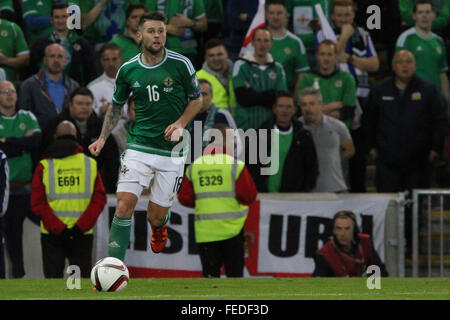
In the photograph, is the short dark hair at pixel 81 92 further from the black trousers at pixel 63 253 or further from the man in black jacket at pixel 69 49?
the black trousers at pixel 63 253

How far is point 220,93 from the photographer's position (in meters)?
15.7

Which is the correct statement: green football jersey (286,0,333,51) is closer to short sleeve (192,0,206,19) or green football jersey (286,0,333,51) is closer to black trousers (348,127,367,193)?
short sleeve (192,0,206,19)

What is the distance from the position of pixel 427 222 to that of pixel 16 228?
532 cm

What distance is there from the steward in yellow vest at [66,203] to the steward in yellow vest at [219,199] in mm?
1158

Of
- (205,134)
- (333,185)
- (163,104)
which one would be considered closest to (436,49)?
(333,185)

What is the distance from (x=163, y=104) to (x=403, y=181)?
5.82m

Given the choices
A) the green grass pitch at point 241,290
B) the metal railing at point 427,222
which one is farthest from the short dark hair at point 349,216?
the green grass pitch at point 241,290

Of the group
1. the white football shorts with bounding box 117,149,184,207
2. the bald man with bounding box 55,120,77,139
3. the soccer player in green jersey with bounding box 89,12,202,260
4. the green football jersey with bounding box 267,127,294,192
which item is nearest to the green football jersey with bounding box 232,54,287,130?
the green football jersey with bounding box 267,127,294,192

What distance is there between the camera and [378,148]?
51.8 ft

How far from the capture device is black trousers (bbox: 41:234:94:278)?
13.5m

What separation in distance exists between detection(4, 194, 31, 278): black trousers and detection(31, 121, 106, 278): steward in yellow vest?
92cm

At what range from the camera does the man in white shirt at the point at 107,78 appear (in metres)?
15.5

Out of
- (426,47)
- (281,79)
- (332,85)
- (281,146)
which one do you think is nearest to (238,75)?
(281,79)

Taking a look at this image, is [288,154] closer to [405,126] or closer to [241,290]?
[405,126]
